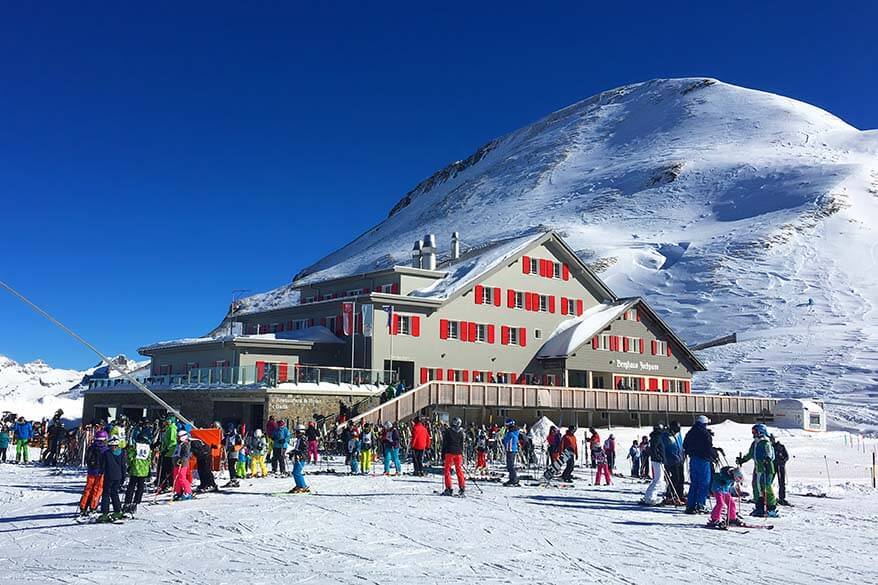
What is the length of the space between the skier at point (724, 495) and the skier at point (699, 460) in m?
1.03

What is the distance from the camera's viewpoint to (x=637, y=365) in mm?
49688

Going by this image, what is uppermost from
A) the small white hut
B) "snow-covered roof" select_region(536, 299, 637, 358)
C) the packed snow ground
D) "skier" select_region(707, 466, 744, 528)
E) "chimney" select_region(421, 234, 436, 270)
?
"chimney" select_region(421, 234, 436, 270)

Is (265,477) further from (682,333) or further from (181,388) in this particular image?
(682,333)

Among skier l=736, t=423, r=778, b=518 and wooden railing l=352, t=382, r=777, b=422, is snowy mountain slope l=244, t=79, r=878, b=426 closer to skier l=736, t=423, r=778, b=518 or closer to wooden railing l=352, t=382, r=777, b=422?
wooden railing l=352, t=382, r=777, b=422

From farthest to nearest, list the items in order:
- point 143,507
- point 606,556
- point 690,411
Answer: point 690,411
point 143,507
point 606,556

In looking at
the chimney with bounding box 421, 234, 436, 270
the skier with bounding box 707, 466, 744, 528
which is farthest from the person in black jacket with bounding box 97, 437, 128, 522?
the chimney with bounding box 421, 234, 436, 270

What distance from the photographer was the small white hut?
1825 inches

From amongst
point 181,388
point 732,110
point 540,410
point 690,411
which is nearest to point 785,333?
point 690,411

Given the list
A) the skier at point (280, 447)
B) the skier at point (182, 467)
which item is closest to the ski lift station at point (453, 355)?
the skier at point (280, 447)

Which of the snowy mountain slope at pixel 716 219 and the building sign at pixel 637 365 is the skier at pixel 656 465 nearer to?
the building sign at pixel 637 365

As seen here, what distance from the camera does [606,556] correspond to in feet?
36.3

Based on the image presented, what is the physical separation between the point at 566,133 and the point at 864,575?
7025 inches

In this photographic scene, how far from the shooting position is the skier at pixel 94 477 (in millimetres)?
13273

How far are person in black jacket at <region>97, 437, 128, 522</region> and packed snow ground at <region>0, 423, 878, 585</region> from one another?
38cm
